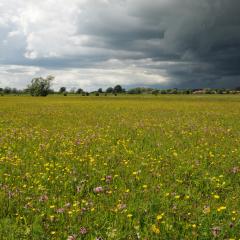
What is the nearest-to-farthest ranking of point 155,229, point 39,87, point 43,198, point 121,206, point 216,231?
point 155,229, point 216,231, point 121,206, point 43,198, point 39,87

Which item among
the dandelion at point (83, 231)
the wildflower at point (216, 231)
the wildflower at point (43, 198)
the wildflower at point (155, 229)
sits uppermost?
the wildflower at point (43, 198)

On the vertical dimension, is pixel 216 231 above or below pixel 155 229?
below

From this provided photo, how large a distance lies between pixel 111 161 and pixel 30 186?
10.0 feet

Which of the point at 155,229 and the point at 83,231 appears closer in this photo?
the point at 155,229

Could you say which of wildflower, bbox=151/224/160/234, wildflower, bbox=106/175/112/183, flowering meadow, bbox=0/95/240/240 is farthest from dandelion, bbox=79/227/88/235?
wildflower, bbox=106/175/112/183

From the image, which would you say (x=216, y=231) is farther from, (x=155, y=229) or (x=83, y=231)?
(x=83, y=231)

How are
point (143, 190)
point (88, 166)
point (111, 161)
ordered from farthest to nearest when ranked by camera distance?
point (111, 161) < point (88, 166) < point (143, 190)

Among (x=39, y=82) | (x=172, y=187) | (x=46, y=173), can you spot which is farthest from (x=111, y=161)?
(x=39, y=82)

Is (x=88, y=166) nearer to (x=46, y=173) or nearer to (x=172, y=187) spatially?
(x=46, y=173)

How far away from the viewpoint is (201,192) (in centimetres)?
748

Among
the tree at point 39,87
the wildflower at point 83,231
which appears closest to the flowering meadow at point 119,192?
the wildflower at point 83,231

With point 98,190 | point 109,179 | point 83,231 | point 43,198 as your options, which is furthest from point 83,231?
point 109,179

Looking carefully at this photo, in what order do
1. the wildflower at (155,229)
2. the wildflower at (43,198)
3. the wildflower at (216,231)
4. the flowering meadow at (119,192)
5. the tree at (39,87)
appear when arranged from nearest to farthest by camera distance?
the wildflower at (155,229), the wildflower at (216,231), the flowering meadow at (119,192), the wildflower at (43,198), the tree at (39,87)

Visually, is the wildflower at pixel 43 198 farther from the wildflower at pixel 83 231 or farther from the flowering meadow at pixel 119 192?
the wildflower at pixel 83 231
